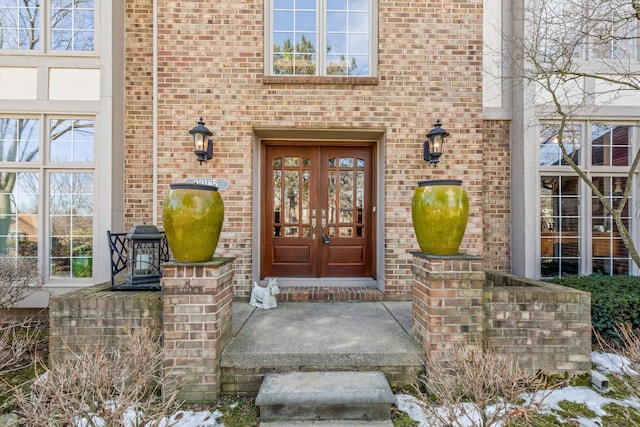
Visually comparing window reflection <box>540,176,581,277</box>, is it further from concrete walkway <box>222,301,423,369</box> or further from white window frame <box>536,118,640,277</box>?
concrete walkway <box>222,301,423,369</box>

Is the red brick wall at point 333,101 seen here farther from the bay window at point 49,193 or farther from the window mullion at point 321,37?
the bay window at point 49,193

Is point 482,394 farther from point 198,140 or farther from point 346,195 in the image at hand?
point 198,140

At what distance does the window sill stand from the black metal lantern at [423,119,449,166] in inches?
43.1

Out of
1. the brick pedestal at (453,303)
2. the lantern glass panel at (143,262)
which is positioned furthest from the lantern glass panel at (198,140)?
the brick pedestal at (453,303)

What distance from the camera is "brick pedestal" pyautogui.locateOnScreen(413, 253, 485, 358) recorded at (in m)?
2.75

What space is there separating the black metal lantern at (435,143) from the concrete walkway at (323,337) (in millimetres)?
2092

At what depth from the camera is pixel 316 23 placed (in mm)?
4676

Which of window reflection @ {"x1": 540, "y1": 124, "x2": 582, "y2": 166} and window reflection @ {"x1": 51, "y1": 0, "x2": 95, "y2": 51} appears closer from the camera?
window reflection @ {"x1": 51, "y1": 0, "x2": 95, "y2": 51}

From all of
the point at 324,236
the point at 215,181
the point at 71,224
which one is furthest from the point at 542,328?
the point at 71,224

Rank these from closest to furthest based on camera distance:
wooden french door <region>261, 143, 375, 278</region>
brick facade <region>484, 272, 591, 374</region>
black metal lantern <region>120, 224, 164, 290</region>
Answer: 1. brick facade <region>484, 272, 591, 374</region>
2. black metal lantern <region>120, 224, 164, 290</region>
3. wooden french door <region>261, 143, 375, 278</region>

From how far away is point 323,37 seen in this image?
4.66m

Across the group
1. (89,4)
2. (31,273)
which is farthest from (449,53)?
(31,273)

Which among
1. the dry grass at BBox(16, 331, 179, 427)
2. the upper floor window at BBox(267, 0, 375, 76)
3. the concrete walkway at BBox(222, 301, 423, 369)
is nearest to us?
the dry grass at BBox(16, 331, 179, 427)

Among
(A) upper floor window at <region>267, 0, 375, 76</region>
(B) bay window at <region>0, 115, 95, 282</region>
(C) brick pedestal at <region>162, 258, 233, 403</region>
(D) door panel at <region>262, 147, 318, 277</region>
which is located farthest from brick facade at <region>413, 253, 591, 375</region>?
(B) bay window at <region>0, 115, 95, 282</region>
